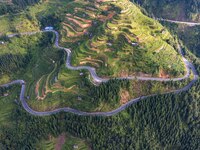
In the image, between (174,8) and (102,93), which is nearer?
(102,93)

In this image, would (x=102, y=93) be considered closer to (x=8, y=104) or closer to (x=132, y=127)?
(x=132, y=127)

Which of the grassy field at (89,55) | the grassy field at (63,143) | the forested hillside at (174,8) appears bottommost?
the grassy field at (63,143)

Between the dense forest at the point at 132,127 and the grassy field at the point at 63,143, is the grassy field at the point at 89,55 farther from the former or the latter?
the grassy field at the point at 63,143

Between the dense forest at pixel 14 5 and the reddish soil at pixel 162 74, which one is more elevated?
the dense forest at pixel 14 5

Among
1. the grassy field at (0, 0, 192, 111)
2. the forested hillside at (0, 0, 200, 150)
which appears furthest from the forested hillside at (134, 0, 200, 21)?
the grassy field at (0, 0, 192, 111)

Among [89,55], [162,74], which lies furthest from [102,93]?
[162,74]

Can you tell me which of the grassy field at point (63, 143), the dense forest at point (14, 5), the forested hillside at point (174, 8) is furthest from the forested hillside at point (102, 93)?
the forested hillside at point (174, 8)
